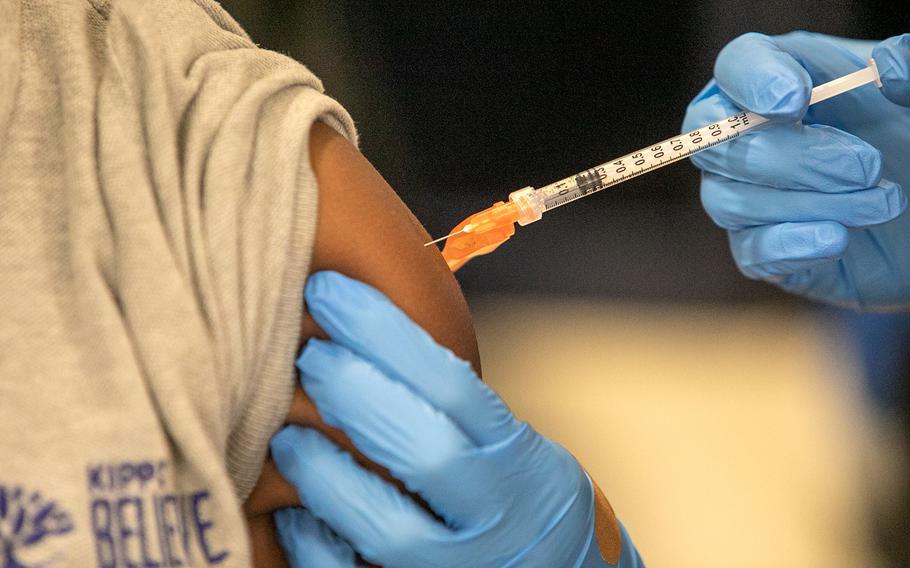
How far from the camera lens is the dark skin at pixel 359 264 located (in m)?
0.85

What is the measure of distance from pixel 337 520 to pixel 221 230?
0.33 meters

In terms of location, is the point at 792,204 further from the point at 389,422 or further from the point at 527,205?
the point at 389,422

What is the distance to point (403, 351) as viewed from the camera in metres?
0.88

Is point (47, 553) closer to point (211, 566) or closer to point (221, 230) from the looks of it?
point (211, 566)

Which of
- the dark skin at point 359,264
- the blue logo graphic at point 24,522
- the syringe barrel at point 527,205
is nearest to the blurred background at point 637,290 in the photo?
the syringe barrel at point 527,205

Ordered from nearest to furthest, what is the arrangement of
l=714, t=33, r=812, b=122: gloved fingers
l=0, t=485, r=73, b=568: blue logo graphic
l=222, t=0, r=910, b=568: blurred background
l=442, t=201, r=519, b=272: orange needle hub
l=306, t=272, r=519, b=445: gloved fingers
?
1. l=0, t=485, r=73, b=568: blue logo graphic
2. l=306, t=272, r=519, b=445: gloved fingers
3. l=442, t=201, r=519, b=272: orange needle hub
4. l=714, t=33, r=812, b=122: gloved fingers
5. l=222, t=0, r=910, b=568: blurred background

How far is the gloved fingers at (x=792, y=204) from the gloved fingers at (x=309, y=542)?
86 centimetres

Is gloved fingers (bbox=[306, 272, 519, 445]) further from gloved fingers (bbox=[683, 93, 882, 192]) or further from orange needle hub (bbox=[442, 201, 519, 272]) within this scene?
gloved fingers (bbox=[683, 93, 882, 192])

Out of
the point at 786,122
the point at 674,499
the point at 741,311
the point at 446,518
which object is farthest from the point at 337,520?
the point at 741,311

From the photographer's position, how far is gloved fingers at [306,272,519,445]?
0.84 metres

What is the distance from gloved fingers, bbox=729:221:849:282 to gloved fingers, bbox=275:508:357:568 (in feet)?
2.66

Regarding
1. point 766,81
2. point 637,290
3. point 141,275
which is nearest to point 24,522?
point 141,275

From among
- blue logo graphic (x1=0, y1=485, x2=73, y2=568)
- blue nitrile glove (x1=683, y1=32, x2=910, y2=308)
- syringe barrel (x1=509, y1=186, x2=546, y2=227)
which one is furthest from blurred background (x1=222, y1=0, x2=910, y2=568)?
blue logo graphic (x1=0, y1=485, x2=73, y2=568)

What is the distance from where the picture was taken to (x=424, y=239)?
36.9 inches
